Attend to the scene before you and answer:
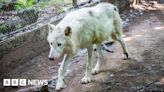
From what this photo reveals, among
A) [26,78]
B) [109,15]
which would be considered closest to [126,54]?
[109,15]

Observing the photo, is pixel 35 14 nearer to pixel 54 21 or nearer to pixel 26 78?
pixel 54 21

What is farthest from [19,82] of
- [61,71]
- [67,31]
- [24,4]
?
[24,4]

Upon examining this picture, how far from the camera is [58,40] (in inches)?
226

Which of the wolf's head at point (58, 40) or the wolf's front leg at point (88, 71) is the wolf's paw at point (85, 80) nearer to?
the wolf's front leg at point (88, 71)

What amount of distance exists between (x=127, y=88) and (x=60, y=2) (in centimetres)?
455

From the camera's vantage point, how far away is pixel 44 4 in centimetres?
955

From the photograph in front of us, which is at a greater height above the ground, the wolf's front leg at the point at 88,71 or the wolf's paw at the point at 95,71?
the wolf's front leg at the point at 88,71

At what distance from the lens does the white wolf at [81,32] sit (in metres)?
5.80

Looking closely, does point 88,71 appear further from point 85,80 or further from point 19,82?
point 19,82

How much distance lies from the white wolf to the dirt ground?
0.92ft

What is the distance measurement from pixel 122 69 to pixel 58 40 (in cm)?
205

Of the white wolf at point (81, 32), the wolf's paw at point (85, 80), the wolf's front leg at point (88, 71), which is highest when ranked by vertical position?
the white wolf at point (81, 32)

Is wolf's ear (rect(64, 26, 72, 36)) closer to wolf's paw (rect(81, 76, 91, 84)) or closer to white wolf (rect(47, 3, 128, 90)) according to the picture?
white wolf (rect(47, 3, 128, 90))

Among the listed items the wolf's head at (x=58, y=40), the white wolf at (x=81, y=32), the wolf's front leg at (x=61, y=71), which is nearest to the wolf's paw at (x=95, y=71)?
the white wolf at (x=81, y=32)
